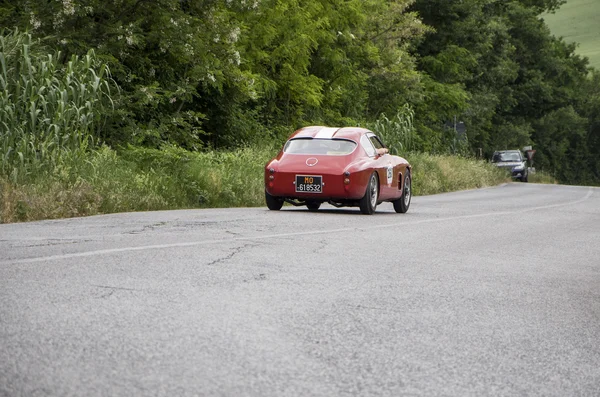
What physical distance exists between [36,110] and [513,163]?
151 feet

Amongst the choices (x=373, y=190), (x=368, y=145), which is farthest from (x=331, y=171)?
(x=368, y=145)

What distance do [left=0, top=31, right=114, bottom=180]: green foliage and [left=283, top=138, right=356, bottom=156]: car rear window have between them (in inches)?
129

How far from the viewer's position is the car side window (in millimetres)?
17859

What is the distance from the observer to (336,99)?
39250 mm

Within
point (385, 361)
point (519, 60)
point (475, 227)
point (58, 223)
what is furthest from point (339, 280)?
point (519, 60)

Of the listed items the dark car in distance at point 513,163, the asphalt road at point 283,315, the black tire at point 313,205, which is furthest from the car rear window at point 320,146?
the dark car in distance at point 513,163

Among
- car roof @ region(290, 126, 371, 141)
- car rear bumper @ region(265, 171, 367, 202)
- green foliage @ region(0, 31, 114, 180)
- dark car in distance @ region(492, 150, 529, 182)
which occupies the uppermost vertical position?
green foliage @ region(0, 31, 114, 180)

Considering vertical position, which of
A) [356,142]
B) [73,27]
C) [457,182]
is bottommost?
[457,182]

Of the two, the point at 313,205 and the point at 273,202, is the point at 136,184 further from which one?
the point at 313,205

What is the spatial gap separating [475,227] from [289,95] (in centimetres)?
1852

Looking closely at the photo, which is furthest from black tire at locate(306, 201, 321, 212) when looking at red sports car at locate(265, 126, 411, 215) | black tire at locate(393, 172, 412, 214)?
black tire at locate(393, 172, 412, 214)

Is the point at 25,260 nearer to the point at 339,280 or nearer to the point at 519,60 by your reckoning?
the point at 339,280

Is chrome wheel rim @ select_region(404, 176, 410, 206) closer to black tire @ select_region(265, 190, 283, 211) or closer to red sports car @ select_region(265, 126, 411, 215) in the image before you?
red sports car @ select_region(265, 126, 411, 215)

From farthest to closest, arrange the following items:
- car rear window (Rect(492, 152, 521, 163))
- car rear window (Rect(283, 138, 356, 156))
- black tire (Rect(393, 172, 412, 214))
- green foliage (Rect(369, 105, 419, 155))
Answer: car rear window (Rect(492, 152, 521, 163)) < green foliage (Rect(369, 105, 419, 155)) < black tire (Rect(393, 172, 412, 214)) < car rear window (Rect(283, 138, 356, 156))
